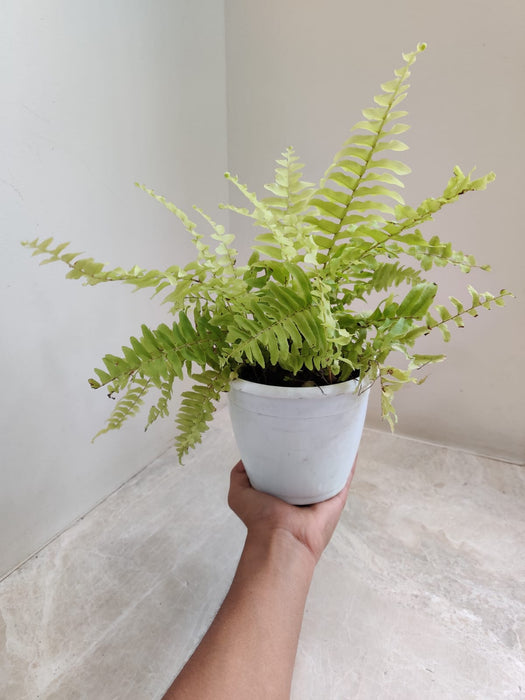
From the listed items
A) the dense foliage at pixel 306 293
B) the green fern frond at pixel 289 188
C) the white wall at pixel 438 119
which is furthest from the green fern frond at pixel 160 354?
the white wall at pixel 438 119

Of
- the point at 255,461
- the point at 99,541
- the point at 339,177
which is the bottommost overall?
the point at 99,541

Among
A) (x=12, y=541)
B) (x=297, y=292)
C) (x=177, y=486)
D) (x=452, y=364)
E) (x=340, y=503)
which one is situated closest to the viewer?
(x=297, y=292)

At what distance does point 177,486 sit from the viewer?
3.49 ft

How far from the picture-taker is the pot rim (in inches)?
19.6

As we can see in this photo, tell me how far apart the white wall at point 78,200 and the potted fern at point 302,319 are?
347 millimetres

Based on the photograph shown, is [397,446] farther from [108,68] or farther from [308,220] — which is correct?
[108,68]

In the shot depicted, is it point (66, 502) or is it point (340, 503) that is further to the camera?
point (66, 502)

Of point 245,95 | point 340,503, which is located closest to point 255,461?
point 340,503

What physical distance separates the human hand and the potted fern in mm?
16

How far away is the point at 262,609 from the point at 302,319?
31 cm

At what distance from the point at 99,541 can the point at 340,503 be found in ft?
1.75

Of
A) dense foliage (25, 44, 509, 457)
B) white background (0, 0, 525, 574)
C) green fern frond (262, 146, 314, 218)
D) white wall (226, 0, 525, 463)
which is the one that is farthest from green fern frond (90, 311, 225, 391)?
white wall (226, 0, 525, 463)

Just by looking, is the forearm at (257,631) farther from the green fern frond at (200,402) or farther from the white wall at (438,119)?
the white wall at (438,119)

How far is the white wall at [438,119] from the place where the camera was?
39.0 inches
